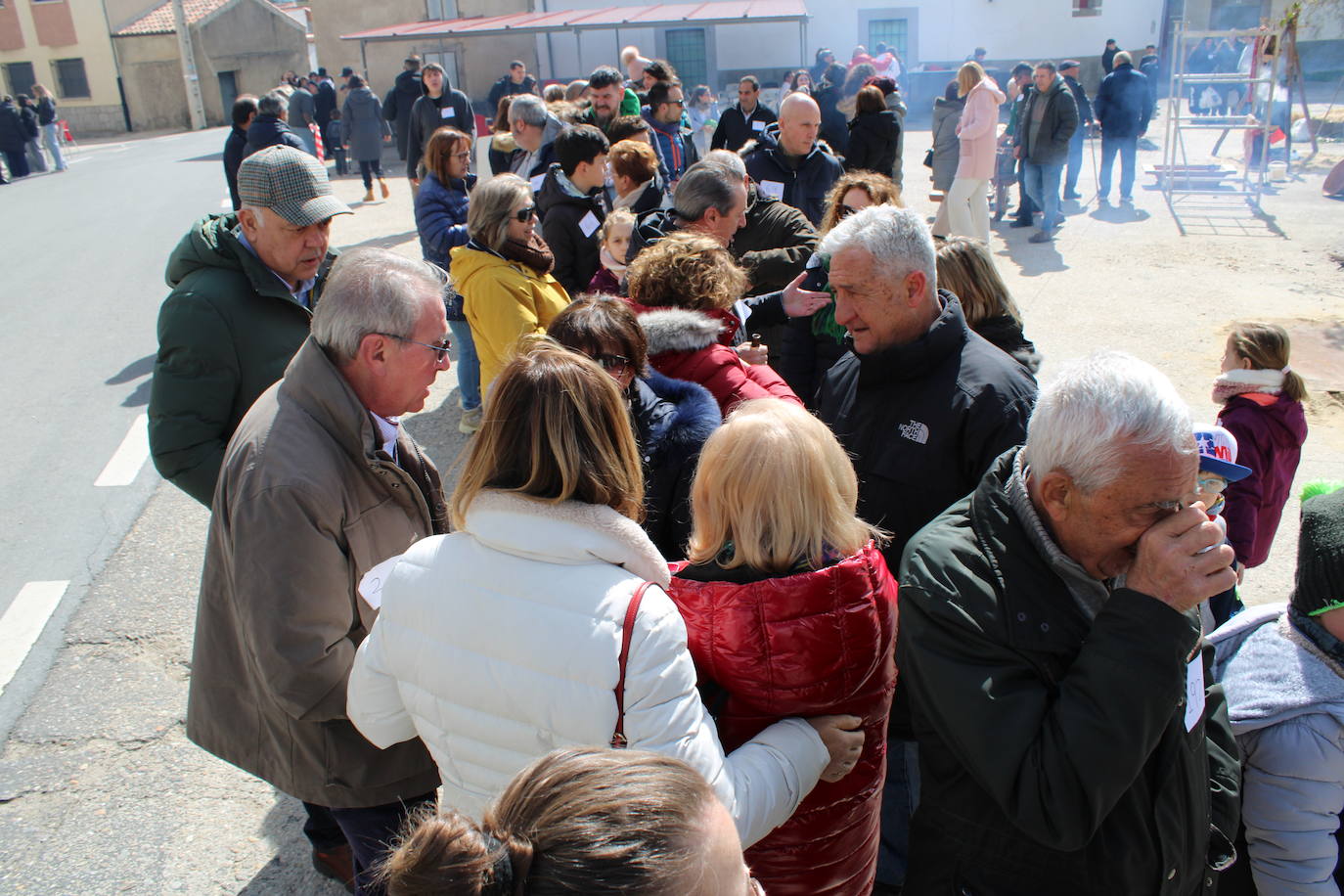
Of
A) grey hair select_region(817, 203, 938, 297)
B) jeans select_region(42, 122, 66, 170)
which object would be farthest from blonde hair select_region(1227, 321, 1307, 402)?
jeans select_region(42, 122, 66, 170)

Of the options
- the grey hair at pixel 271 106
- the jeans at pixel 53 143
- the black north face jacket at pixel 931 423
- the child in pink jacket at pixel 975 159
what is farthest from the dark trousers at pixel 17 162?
the black north face jacket at pixel 931 423

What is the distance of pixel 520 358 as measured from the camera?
6.18ft

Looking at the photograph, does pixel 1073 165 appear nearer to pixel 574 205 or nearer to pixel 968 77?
pixel 968 77

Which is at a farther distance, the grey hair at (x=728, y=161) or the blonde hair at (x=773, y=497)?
the grey hair at (x=728, y=161)

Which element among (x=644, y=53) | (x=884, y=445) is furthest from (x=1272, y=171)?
(x=644, y=53)

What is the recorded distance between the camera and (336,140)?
20.6 m

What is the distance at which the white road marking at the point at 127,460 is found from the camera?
19.6 ft

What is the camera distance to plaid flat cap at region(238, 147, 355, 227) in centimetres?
293

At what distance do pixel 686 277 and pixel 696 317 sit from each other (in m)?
0.26

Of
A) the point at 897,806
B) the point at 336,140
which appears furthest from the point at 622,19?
the point at 897,806

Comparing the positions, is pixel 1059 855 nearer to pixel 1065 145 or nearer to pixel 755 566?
pixel 755 566

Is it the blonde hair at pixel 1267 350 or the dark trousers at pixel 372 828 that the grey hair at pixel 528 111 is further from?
the dark trousers at pixel 372 828

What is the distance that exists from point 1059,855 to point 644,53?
31.0 m

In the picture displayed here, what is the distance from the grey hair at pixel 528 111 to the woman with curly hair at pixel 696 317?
411 centimetres
